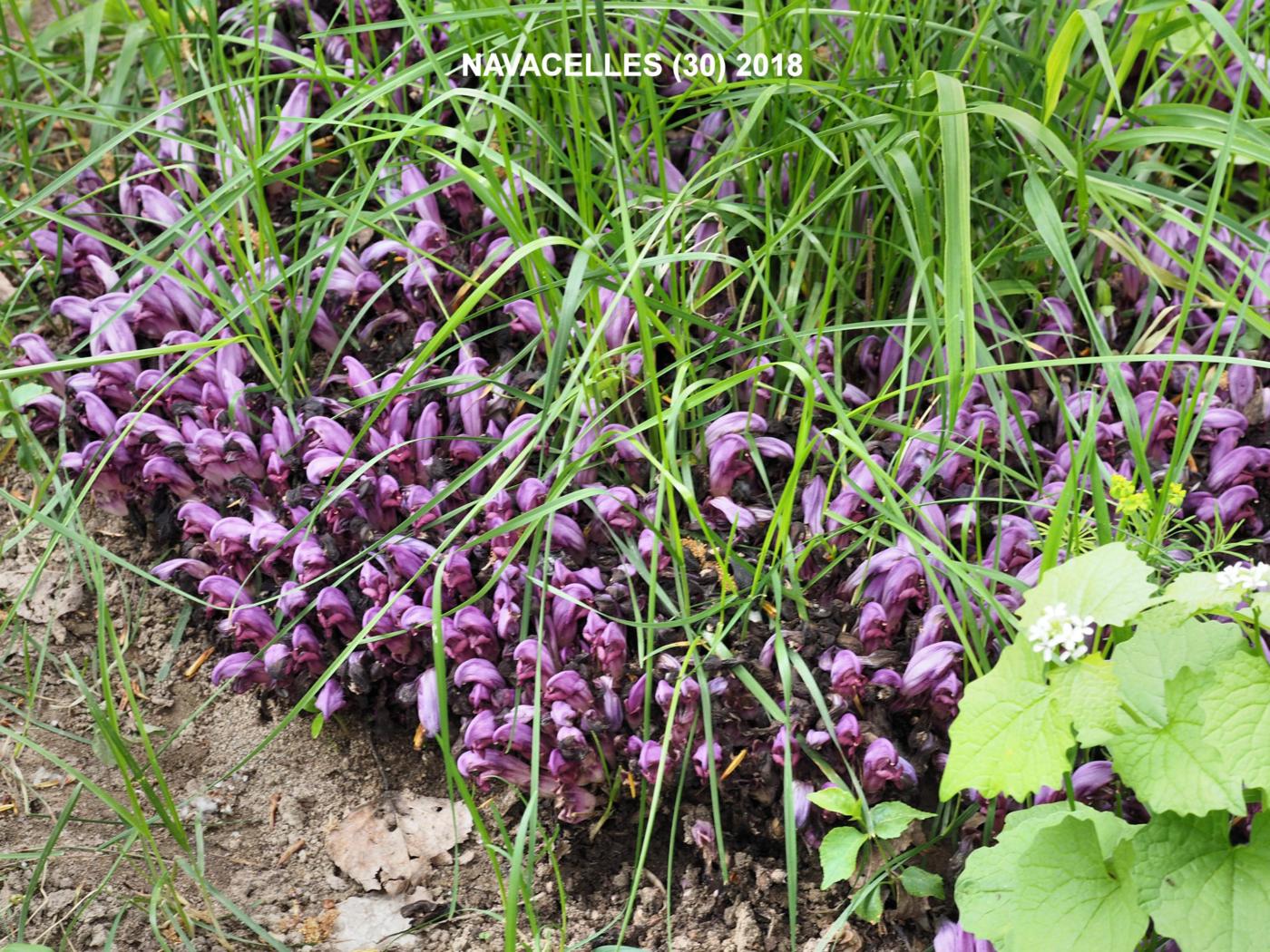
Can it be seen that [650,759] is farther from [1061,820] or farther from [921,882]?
A: [1061,820]

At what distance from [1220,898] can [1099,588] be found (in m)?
0.44

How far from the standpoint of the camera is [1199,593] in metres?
1.69

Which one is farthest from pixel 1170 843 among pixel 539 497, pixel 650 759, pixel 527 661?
pixel 539 497

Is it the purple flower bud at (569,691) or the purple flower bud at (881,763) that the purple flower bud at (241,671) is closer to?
the purple flower bud at (569,691)

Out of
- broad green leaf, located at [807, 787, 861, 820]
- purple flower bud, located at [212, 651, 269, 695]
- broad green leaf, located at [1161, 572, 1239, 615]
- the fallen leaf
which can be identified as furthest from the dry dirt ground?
broad green leaf, located at [1161, 572, 1239, 615]

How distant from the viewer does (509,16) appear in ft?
8.21

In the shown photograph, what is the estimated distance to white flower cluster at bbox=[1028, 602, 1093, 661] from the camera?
163cm

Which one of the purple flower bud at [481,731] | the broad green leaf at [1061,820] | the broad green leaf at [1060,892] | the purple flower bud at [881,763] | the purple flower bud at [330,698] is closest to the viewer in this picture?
the broad green leaf at [1060,892]

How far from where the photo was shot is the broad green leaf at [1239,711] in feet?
5.22

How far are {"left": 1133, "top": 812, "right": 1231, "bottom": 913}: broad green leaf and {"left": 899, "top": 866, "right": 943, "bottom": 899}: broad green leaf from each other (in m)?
0.43

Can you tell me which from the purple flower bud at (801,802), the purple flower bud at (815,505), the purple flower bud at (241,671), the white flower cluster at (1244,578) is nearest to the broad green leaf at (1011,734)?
the white flower cluster at (1244,578)

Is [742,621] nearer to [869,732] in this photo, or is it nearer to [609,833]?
[869,732]

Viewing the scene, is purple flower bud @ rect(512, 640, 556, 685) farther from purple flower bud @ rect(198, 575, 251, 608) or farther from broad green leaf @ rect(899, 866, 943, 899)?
broad green leaf @ rect(899, 866, 943, 899)

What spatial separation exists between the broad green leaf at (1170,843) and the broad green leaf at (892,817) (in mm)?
390
